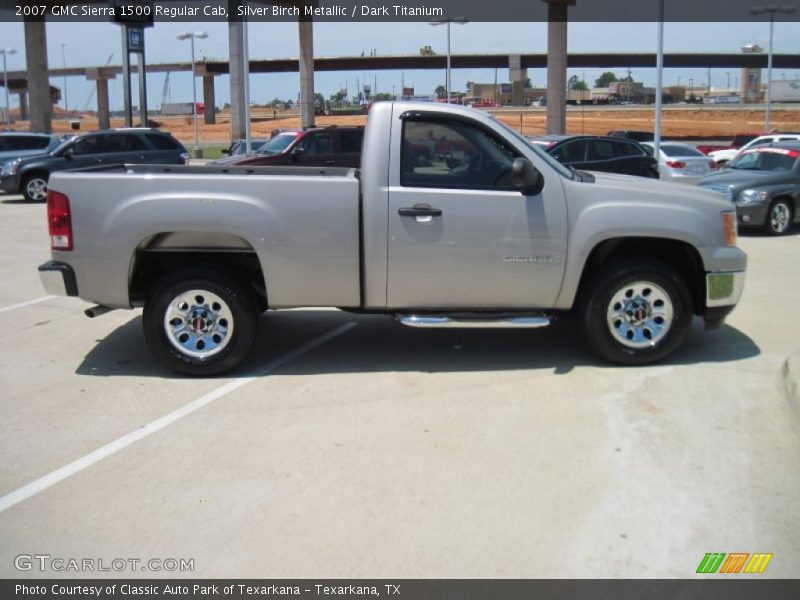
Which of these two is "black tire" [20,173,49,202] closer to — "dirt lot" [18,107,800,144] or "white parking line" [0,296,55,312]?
"white parking line" [0,296,55,312]

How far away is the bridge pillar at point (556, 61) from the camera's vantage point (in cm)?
4428

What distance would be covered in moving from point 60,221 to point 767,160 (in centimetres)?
1310

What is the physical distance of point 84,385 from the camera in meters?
6.44

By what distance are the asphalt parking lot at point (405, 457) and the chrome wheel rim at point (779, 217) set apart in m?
7.45

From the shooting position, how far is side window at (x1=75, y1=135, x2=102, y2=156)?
2114 centimetres

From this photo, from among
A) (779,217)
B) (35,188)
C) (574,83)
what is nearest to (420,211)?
(779,217)

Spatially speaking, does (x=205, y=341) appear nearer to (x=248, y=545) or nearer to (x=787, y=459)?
(x=248, y=545)

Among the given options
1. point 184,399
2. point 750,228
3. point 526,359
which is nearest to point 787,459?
point 526,359

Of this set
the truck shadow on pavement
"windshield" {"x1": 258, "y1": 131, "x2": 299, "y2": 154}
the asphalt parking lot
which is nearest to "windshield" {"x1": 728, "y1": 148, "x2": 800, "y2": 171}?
the truck shadow on pavement

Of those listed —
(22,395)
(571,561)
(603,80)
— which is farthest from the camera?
(603,80)

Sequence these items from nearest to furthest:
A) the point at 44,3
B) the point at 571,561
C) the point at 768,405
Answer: the point at 571,561, the point at 768,405, the point at 44,3

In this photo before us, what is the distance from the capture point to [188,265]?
653 cm

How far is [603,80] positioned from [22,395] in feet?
628

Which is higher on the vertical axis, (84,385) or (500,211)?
(500,211)
